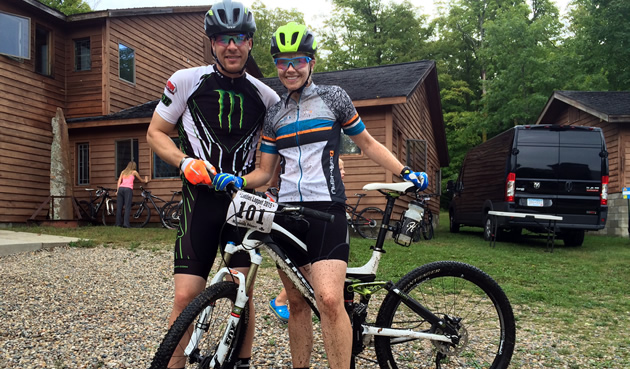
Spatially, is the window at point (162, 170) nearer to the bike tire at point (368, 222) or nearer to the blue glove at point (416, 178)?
the bike tire at point (368, 222)

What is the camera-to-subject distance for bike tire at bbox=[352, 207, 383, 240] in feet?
42.1

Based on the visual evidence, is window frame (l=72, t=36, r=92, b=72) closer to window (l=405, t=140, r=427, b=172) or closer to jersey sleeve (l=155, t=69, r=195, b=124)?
window (l=405, t=140, r=427, b=172)

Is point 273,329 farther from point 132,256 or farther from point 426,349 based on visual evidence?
point 132,256

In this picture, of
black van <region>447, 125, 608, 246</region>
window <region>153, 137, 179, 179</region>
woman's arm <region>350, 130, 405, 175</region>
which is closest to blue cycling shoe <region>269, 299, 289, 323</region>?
woman's arm <region>350, 130, 405, 175</region>

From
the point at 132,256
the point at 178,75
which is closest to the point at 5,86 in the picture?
the point at 132,256

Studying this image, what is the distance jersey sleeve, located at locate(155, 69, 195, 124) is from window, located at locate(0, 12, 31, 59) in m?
13.5

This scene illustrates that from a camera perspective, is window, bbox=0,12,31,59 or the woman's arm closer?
the woman's arm

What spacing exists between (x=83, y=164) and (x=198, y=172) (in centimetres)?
1525

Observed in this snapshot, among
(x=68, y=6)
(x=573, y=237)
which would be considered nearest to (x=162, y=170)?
(x=573, y=237)

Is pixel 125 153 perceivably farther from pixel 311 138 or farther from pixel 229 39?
pixel 311 138

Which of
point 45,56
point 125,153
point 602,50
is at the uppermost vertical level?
point 602,50

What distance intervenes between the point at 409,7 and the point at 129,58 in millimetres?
25734

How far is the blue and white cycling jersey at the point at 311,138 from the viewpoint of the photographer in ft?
8.61

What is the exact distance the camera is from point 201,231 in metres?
2.60
